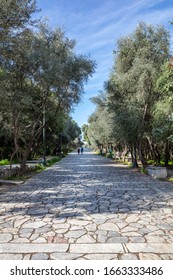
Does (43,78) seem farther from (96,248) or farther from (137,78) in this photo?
(96,248)

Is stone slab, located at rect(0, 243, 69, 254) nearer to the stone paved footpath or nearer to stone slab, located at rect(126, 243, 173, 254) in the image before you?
the stone paved footpath

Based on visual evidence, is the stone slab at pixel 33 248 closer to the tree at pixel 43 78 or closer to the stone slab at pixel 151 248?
the stone slab at pixel 151 248

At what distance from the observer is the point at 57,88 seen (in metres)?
15.5

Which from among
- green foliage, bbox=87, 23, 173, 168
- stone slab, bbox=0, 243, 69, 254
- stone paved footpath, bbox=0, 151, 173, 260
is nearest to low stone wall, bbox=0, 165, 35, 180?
stone paved footpath, bbox=0, 151, 173, 260

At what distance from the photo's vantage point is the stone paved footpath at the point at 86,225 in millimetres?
4184

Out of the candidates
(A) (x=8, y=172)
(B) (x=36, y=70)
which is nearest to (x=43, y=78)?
(B) (x=36, y=70)

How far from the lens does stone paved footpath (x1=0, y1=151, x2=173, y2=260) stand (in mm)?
4184

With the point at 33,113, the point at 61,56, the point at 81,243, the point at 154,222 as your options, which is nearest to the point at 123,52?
the point at 61,56

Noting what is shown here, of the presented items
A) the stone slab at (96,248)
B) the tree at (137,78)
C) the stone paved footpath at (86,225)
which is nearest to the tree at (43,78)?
the tree at (137,78)

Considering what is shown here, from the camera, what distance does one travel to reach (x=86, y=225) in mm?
5594

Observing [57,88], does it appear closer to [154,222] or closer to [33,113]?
[33,113]

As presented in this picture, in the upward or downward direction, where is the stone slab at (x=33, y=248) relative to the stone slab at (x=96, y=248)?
upward
